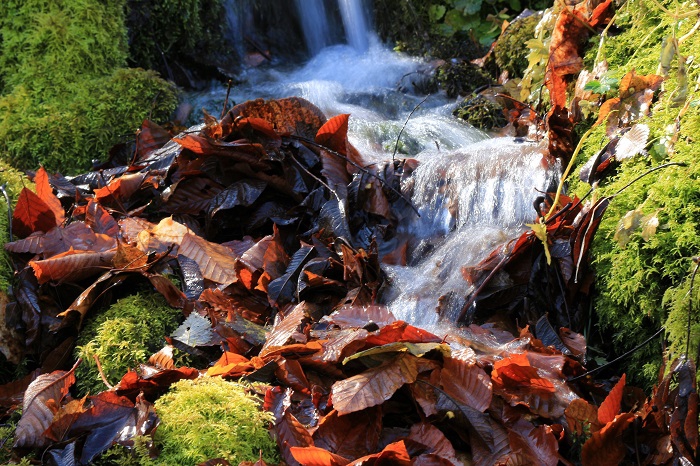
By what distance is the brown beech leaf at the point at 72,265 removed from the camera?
8.00 ft

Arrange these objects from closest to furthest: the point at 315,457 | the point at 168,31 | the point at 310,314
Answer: the point at 315,457 < the point at 310,314 < the point at 168,31

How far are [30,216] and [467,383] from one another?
196 cm

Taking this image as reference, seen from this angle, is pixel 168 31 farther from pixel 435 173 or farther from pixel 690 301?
pixel 690 301

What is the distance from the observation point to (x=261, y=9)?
7.11m

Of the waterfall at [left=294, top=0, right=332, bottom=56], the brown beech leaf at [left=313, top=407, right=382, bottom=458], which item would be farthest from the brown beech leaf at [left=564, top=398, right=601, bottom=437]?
the waterfall at [left=294, top=0, right=332, bottom=56]

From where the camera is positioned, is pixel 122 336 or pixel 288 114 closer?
pixel 122 336

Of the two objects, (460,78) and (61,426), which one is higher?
(61,426)

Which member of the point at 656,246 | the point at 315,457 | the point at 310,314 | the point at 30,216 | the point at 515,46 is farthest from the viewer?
the point at 515,46

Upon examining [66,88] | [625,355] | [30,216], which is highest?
[66,88]

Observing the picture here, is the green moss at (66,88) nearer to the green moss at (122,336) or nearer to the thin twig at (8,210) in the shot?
the thin twig at (8,210)

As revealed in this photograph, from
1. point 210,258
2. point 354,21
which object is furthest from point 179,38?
point 210,258

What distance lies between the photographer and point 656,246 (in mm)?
2193

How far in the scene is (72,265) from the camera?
8.15 feet

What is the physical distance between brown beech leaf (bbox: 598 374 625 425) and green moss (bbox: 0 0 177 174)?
3.38 metres
